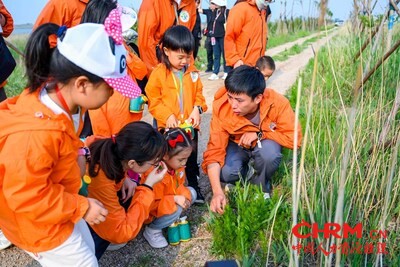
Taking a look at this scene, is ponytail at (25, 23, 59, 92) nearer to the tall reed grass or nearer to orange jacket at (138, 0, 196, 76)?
the tall reed grass

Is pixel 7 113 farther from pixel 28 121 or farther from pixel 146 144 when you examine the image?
pixel 146 144

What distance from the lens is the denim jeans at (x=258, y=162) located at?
2.58 meters

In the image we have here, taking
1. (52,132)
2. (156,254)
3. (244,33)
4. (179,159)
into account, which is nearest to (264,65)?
(244,33)

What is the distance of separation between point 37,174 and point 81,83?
354 mm

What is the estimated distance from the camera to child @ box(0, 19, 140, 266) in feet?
4.36

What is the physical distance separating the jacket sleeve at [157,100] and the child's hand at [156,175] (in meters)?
0.60

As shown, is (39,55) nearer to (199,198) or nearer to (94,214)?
(94,214)

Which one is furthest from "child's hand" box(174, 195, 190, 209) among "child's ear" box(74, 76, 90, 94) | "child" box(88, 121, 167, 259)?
"child's ear" box(74, 76, 90, 94)

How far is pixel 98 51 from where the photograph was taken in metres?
1.38

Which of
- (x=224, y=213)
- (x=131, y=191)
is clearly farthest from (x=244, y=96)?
(x=131, y=191)

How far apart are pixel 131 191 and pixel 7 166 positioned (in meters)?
1.03

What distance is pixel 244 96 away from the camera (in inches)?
96.1

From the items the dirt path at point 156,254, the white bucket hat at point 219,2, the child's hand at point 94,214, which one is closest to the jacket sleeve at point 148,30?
the dirt path at point 156,254

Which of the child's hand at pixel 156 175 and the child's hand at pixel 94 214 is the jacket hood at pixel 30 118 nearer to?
the child's hand at pixel 94 214
